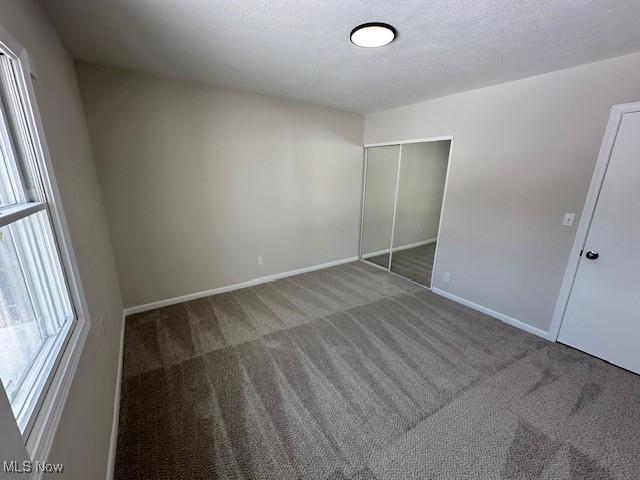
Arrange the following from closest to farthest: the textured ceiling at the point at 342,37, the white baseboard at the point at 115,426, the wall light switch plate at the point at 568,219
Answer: the white baseboard at the point at 115,426 → the textured ceiling at the point at 342,37 → the wall light switch plate at the point at 568,219

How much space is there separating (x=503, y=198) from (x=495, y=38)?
4.92ft

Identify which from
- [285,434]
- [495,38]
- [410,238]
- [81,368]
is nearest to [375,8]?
[495,38]

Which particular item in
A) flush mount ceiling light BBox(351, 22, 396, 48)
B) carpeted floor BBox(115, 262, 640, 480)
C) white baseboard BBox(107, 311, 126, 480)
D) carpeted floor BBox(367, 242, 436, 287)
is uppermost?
flush mount ceiling light BBox(351, 22, 396, 48)

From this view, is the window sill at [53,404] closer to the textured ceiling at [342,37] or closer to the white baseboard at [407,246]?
the textured ceiling at [342,37]

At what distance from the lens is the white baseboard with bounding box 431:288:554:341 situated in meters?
2.56

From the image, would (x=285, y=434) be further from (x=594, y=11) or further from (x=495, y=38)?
(x=594, y=11)

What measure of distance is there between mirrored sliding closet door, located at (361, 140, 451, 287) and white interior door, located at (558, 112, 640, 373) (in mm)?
1634

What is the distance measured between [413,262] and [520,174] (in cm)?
213

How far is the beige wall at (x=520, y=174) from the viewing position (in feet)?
7.00

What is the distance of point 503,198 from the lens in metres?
2.68

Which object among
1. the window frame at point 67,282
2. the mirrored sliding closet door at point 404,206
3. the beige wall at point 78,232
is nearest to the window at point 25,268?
the window frame at point 67,282

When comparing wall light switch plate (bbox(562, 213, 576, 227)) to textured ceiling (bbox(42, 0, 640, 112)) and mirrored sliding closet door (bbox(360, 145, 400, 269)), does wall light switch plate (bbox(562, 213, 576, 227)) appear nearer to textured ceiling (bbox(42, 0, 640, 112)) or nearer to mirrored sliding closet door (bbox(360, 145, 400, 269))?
textured ceiling (bbox(42, 0, 640, 112))

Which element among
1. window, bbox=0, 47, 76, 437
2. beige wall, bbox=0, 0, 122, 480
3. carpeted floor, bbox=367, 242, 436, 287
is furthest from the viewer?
carpeted floor, bbox=367, 242, 436, 287

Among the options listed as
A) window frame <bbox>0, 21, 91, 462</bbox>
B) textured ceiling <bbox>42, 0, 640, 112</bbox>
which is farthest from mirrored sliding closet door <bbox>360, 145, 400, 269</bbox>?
window frame <bbox>0, 21, 91, 462</bbox>
